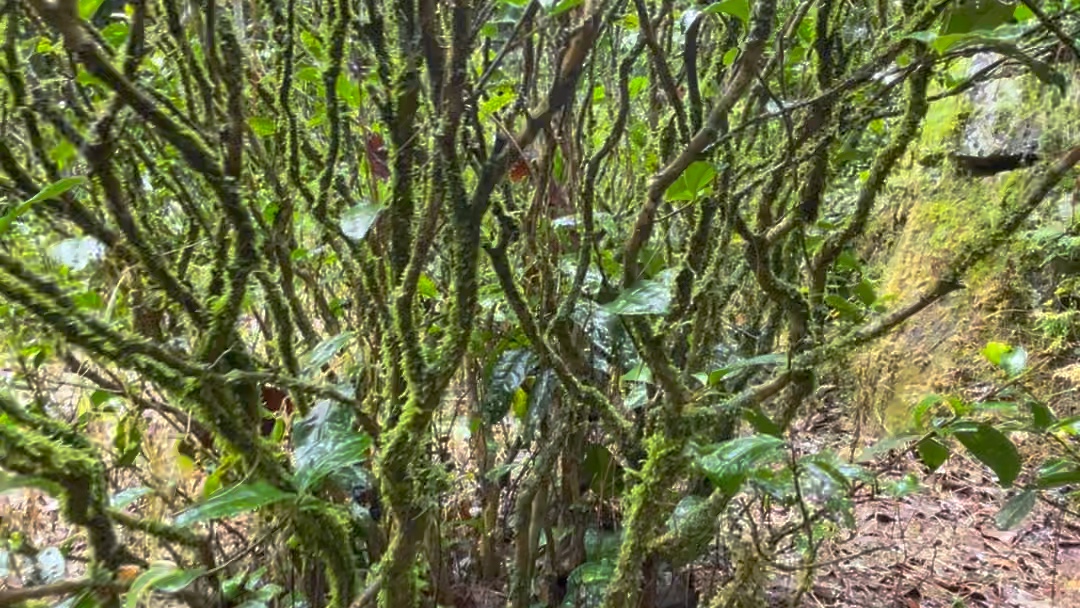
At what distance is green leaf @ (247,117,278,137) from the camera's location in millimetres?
1314

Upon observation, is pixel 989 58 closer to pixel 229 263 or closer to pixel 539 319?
pixel 539 319

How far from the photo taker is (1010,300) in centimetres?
312

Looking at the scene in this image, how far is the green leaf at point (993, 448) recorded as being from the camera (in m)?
0.96

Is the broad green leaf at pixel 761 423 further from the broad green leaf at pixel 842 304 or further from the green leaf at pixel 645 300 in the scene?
the broad green leaf at pixel 842 304

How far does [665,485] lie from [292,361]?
58 centimetres

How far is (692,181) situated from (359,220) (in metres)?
0.44

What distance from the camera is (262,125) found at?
1.32 metres

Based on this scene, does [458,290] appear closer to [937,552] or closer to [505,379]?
[505,379]

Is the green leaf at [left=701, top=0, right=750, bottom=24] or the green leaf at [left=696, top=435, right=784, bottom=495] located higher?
the green leaf at [left=701, top=0, right=750, bottom=24]

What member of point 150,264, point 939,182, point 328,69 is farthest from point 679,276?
point 939,182

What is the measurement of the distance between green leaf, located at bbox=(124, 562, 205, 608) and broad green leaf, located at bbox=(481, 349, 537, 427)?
0.53m

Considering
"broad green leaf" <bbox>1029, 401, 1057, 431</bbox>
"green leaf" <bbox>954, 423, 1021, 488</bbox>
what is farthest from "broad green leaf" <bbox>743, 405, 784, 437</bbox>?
"broad green leaf" <bbox>1029, 401, 1057, 431</bbox>

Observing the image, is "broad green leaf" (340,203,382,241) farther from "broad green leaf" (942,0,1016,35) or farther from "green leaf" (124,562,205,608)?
"broad green leaf" (942,0,1016,35)

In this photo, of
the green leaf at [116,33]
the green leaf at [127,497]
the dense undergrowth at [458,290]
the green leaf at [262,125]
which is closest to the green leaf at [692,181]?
the dense undergrowth at [458,290]
